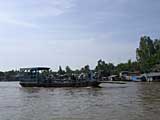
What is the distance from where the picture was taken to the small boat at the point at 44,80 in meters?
67.3

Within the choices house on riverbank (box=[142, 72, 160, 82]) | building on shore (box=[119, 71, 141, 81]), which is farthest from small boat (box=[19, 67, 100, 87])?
building on shore (box=[119, 71, 141, 81])

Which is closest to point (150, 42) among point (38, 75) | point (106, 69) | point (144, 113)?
point (106, 69)

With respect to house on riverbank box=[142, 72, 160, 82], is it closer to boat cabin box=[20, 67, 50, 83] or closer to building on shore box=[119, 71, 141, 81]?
building on shore box=[119, 71, 141, 81]

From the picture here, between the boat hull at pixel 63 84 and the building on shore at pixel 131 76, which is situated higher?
the building on shore at pixel 131 76

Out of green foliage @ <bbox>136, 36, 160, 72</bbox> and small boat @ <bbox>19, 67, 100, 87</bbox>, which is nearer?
small boat @ <bbox>19, 67, 100, 87</bbox>

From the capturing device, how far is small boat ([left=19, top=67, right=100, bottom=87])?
2650 inches

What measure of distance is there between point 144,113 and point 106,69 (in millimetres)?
152396

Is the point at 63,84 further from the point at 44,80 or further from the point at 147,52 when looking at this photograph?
the point at 147,52

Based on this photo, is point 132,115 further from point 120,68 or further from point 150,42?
point 120,68

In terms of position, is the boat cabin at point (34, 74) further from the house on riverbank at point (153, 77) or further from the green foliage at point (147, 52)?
the green foliage at point (147, 52)

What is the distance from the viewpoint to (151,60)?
412ft

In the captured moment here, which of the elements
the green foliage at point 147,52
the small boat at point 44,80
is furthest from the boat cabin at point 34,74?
the green foliage at point 147,52

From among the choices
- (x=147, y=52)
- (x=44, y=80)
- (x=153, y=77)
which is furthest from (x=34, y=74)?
(x=147, y=52)

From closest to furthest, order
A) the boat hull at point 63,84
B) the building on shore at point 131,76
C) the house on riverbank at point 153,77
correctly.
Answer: the boat hull at point 63,84 < the house on riverbank at point 153,77 < the building on shore at point 131,76
